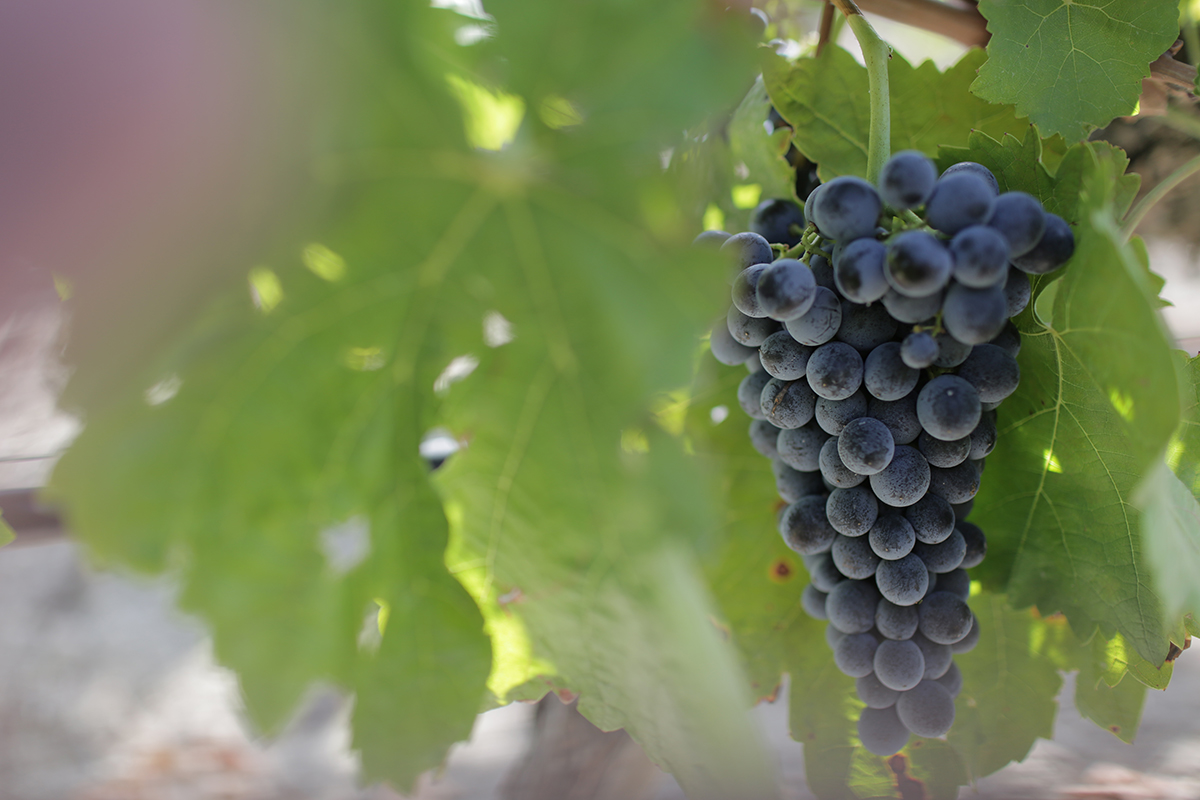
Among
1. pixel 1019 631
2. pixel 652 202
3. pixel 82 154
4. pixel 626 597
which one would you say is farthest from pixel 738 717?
pixel 1019 631

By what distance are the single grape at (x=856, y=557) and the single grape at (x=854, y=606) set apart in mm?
18

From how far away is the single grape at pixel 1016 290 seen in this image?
1.68 ft

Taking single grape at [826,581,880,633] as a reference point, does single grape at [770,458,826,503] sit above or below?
above

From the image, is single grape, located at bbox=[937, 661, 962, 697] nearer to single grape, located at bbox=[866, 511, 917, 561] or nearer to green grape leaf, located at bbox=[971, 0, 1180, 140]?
single grape, located at bbox=[866, 511, 917, 561]

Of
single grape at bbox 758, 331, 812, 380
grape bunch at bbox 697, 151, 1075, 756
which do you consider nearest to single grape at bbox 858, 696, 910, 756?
grape bunch at bbox 697, 151, 1075, 756

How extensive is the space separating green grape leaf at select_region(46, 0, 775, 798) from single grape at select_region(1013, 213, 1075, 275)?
0.88ft

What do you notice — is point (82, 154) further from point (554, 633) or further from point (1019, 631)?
point (1019, 631)

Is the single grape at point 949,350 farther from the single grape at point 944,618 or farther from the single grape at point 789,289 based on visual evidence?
the single grape at point 944,618

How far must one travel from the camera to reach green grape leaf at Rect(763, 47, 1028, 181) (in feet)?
2.21

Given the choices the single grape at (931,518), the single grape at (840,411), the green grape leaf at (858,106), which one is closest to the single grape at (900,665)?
the single grape at (931,518)

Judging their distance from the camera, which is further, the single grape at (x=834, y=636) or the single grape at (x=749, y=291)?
the single grape at (x=834, y=636)

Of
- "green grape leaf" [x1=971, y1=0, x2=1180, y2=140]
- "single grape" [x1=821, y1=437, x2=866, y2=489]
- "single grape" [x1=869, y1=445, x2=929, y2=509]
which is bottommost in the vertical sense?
"single grape" [x1=821, y1=437, x2=866, y2=489]

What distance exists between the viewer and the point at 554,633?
1.86 ft

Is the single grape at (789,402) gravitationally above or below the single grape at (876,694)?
above
